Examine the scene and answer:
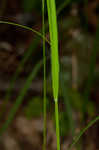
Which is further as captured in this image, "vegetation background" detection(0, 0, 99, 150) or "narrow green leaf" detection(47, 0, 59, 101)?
"vegetation background" detection(0, 0, 99, 150)

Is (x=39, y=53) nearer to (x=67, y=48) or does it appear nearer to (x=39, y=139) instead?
(x=67, y=48)

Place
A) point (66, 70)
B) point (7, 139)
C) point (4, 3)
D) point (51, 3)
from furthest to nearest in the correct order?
point (4, 3), point (66, 70), point (7, 139), point (51, 3)

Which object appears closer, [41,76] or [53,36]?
[53,36]

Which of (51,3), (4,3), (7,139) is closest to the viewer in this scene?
(51,3)

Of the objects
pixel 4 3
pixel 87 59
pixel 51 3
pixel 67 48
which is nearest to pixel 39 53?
pixel 67 48

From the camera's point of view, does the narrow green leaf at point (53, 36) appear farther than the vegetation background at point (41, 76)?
No

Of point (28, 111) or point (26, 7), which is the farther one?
point (26, 7)

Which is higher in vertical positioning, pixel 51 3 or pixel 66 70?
pixel 51 3

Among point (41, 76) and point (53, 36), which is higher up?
point (53, 36)
